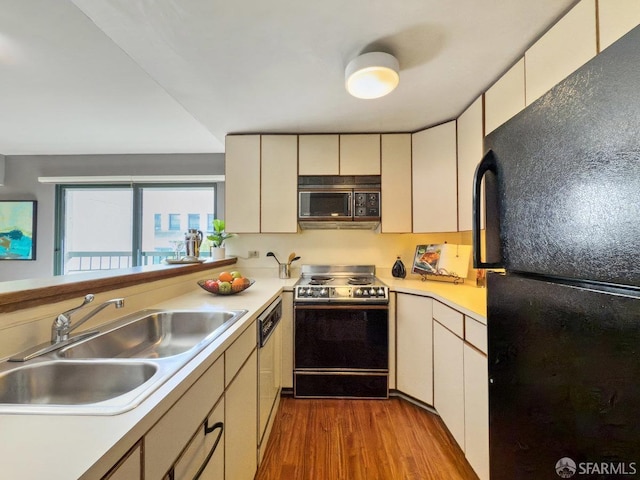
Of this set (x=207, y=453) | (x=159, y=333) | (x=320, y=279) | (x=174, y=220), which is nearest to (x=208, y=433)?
(x=207, y=453)

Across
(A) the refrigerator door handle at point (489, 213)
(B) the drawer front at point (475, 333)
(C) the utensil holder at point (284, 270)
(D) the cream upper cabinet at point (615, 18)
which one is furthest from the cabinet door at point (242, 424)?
(D) the cream upper cabinet at point (615, 18)

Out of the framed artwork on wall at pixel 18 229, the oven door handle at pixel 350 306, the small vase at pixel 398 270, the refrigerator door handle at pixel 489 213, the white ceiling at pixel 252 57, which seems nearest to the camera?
the refrigerator door handle at pixel 489 213

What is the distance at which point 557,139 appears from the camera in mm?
594

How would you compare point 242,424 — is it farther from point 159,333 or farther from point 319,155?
point 319,155

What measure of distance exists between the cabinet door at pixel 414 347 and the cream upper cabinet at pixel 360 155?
1.14 m

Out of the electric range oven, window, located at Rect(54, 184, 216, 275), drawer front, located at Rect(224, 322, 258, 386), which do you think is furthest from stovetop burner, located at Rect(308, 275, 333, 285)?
window, located at Rect(54, 184, 216, 275)

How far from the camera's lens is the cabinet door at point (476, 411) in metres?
1.31

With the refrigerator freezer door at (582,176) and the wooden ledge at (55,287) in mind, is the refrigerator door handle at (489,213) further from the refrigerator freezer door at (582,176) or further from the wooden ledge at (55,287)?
the wooden ledge at (55,287)

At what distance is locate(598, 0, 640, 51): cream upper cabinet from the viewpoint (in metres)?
Answer: 0.92

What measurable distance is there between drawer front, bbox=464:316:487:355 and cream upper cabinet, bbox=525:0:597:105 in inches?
44.6

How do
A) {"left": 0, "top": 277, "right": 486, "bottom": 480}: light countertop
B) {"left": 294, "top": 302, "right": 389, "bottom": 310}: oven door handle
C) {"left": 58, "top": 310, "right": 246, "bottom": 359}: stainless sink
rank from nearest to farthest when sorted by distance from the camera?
{"left": 0, "top": 277, "right": 486, "bottom": 480}: light countertop
{"left": 58, "top": 310, "right": 246, "bottom": 359}: stainless sink
{"left": 294, "top": 302, "right": 389, "bottom": 310}: oven door handle

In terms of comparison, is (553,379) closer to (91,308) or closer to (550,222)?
(550,222)

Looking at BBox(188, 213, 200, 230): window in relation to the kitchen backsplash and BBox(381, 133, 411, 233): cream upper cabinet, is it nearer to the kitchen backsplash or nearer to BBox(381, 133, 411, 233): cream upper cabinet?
the kitchen backsplash

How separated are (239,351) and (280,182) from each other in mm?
1723
